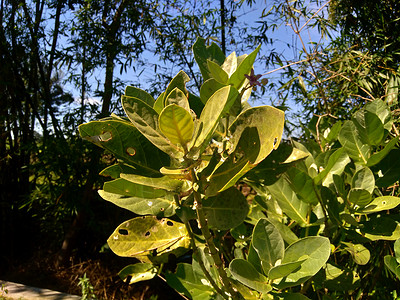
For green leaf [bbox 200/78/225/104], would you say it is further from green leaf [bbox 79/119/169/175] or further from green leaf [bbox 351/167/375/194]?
green leaf [bbox 351/167/375/194]

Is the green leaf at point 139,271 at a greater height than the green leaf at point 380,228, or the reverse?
the green leaf at point 380,228

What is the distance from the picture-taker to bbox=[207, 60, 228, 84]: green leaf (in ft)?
1.53

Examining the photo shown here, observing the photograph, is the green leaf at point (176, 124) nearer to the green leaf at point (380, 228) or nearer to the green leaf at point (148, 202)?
the green leaf at point (148, 202)

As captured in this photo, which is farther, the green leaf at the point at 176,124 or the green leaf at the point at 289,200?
the green leaf at the point at 289,200

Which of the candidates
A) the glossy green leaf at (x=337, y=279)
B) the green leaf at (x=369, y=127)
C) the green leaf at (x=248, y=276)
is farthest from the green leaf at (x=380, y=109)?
the green leaf at (x=248, y=276)

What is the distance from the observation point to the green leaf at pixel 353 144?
0.66m

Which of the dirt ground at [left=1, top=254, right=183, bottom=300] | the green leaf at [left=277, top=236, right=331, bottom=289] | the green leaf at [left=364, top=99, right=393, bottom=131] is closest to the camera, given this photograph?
the green leaf at [left=277, top=236, right=331, bottom=289]

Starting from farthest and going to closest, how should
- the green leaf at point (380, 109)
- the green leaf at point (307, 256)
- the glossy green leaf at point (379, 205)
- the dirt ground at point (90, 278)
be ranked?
the dirt ground at point (90, 278)
the green leaf at point (380, 109)
the glossy green leaf at point (379, 205)
the green leaf at point (307, 256)

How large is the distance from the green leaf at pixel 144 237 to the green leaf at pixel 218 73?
22 cm

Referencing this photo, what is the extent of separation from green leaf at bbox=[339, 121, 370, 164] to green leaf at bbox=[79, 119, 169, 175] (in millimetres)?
386

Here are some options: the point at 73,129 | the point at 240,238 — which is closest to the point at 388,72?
the point at 240,238

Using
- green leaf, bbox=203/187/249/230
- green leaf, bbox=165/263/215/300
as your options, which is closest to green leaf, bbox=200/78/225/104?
green leaf, bbox=203/187/249/230

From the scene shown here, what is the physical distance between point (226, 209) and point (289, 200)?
243 millimetres

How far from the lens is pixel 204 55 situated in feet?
1.72
